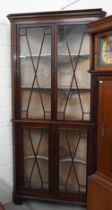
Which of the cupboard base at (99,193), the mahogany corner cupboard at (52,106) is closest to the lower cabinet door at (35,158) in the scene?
the mahogany corner cupboard at (52,106)

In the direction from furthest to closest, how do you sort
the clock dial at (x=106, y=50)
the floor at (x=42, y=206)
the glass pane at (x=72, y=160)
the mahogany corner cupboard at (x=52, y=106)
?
the floor at (x=42, y=206), the glass pane at (x=72, y=160), the mahogany corner cupboard at (x=52, y=106), the clock dial at (x=106, y=50)

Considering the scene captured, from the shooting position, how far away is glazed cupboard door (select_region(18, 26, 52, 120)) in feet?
7.80

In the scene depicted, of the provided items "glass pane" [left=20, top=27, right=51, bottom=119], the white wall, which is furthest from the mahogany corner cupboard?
the white wall

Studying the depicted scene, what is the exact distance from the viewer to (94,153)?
7.68 ft

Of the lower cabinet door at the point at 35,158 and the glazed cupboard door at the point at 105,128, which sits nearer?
the glazed cupboard door at the point at 105,128

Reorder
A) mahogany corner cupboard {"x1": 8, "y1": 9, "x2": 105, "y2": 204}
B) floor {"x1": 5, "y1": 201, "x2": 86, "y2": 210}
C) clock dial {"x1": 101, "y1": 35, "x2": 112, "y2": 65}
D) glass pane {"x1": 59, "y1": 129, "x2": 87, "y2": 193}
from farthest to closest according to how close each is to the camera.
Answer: floor {"x1": 5, "y1": 201, "x2": 86, "y2": 210}, glass pane {"x1": 59, "y1": 129, "x2": 87, "y2": 193}, mahogany corner cupboard {"x1": 8, "y1": 9, "x2": 105, "y2": 204}, clock dial {"x1": 101, "y1": 35, "x2": 112, "y2": 65}

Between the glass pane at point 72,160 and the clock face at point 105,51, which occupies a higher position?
the clock face at point 105,51

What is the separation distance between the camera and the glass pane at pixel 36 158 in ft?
8.23

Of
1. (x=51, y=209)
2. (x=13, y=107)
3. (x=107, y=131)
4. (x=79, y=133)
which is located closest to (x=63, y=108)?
(x=79, y=133)

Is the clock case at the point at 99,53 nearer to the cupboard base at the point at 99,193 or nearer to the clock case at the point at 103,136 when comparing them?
the clock case at the point at 103,136

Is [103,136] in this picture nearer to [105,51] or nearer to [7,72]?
[105,51]

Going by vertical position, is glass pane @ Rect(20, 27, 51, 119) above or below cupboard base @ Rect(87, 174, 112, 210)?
above

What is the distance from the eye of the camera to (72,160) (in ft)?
8.07

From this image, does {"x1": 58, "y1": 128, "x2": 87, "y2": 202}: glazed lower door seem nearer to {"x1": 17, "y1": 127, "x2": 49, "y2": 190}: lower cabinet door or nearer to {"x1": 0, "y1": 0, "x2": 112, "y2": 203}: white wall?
{"x1": 17, "y1": 127, "x2": 49, "y2": 190}: lower cabinet door
